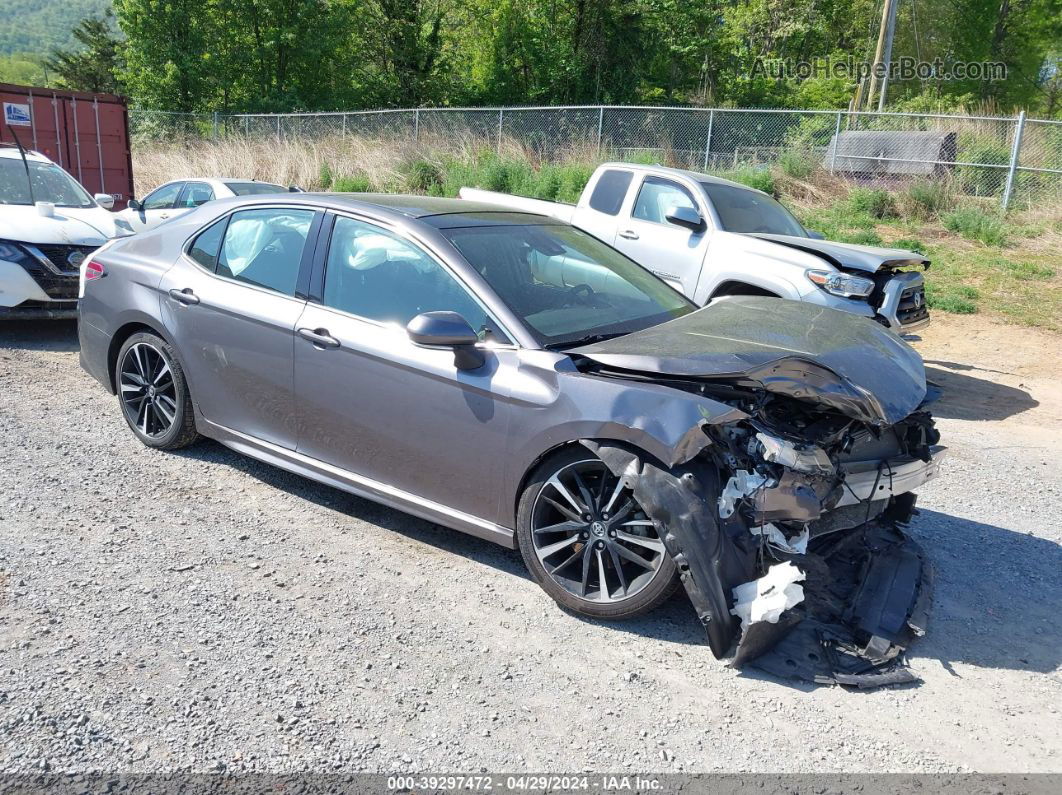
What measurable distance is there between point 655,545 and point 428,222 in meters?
2.05

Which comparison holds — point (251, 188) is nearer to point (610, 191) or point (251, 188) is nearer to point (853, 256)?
point (610, 191)

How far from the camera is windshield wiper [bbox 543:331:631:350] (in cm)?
395

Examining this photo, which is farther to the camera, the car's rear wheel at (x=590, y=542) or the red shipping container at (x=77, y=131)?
the red shipping container at (x=77, y=131)

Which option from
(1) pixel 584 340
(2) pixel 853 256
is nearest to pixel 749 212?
(2) pixel 853 256

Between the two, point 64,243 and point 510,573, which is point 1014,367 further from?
point 64,243

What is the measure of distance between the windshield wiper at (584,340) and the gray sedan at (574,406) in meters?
0.02

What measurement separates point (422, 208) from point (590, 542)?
2134 millimetres

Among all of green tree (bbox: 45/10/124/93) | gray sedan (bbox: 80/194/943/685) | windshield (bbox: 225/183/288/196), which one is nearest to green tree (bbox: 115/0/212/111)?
green tree (bbox: 45/10/124/93)

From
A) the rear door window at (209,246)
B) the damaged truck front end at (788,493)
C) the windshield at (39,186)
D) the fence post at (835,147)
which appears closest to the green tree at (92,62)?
the fence post at (835,147)

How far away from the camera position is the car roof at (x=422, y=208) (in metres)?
4.54

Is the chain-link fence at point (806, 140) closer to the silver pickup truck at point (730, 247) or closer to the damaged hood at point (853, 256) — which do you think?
the silver pickup truck at point (730, 247)

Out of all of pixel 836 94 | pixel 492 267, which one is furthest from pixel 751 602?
pixel 836 94

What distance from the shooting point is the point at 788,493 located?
345 centimetres

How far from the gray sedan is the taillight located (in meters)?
0.61
